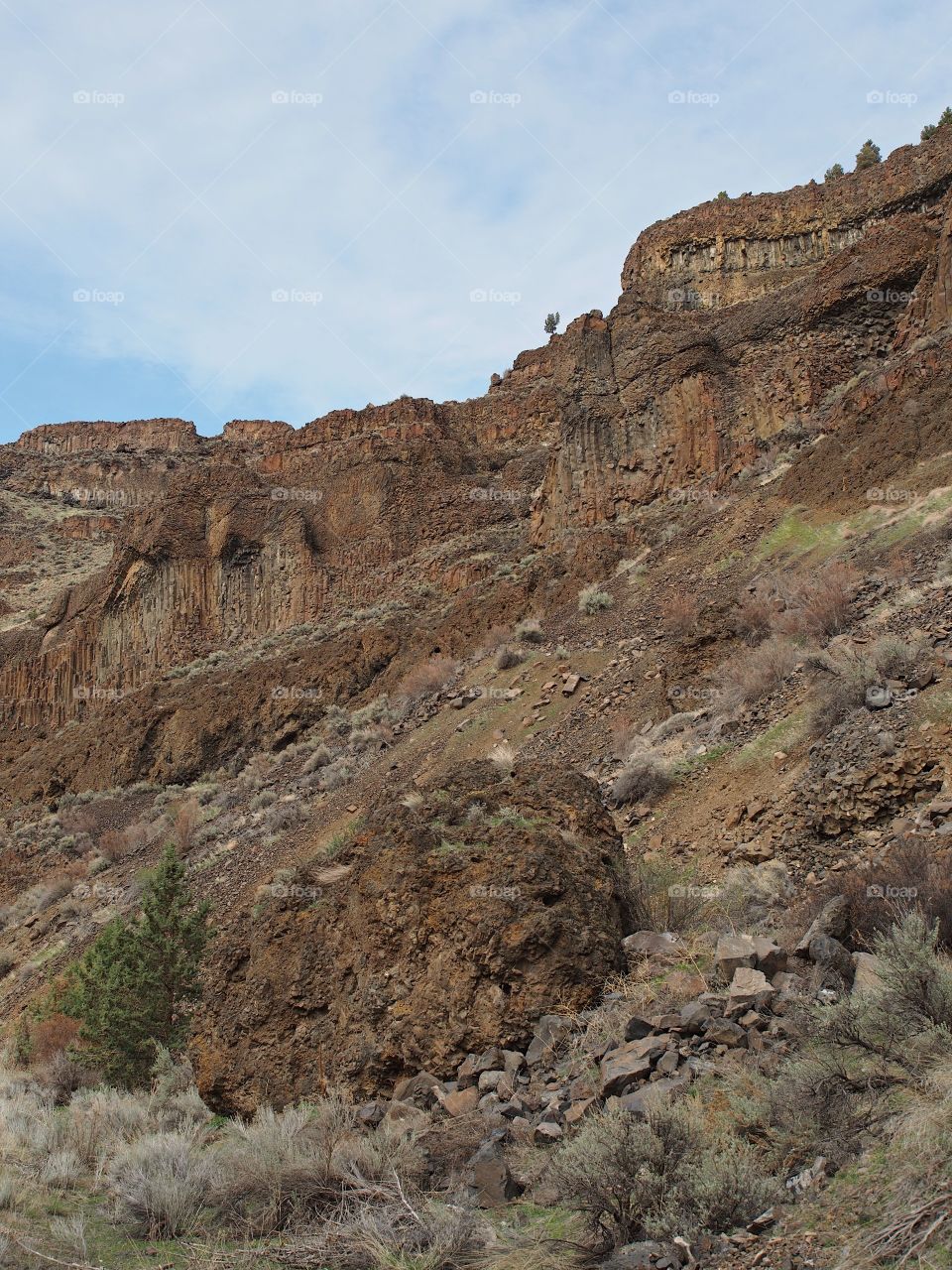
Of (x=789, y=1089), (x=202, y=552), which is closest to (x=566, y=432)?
(x=202, y=552)

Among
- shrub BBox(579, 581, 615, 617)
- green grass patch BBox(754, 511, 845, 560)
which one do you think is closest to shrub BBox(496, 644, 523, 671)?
shrub BBox(579, 581, 615, 617)

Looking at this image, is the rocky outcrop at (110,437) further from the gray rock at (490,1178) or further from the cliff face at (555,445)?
the gray rock at (490,1178)

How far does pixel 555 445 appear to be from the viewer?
34.2m

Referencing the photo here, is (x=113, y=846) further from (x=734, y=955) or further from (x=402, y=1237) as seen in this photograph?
(x=402, y=1237)

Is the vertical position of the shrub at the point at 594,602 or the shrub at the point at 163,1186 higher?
the shrub at the point at 594,602

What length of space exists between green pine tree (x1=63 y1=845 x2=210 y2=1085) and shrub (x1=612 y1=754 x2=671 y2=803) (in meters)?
5.86

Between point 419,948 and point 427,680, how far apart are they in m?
17.0

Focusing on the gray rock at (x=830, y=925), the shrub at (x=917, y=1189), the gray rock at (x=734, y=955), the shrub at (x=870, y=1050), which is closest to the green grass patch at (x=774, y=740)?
the gray rock at (x=830, y=925)

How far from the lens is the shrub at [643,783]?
11602 millimetres

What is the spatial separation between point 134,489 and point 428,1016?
2932 inches

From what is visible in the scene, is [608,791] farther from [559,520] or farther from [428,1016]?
[559,520]

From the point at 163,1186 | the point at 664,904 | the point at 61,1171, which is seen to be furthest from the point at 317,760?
the point at 163,1186

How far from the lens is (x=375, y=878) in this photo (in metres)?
7.89

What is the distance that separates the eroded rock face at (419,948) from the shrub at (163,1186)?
117 centimetres
